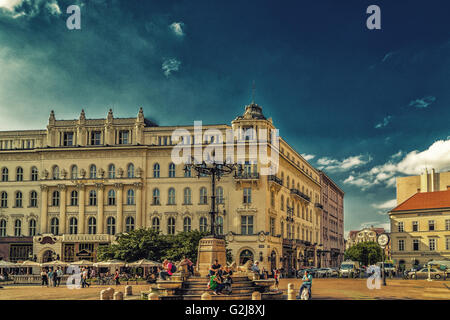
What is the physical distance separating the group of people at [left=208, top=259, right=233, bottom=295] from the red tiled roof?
68305 mm

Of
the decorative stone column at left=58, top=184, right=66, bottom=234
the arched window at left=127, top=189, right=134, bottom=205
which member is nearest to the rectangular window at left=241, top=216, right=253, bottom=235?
the arched window at left=127, top=189, right=134, bottom=205

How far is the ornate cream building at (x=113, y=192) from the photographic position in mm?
69188

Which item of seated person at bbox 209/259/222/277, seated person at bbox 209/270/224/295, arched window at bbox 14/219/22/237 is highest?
arched window at bbox 14/219/22/237

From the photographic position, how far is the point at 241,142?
68562 mm

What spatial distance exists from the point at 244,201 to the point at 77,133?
25.3 meters

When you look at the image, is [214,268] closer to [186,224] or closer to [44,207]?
[186,224]

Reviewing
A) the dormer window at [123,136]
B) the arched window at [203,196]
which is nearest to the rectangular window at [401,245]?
the arched window at [203,196]

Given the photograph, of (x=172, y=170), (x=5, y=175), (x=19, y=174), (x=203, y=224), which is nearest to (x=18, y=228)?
(x=19, y=174)

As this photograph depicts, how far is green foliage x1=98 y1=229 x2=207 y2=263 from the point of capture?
189ft

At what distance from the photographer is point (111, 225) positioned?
72.0m

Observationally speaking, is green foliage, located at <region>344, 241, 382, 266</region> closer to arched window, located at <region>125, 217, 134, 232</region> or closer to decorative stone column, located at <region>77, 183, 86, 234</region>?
arched window, located at <region>125, 217, 134, 232</region>
